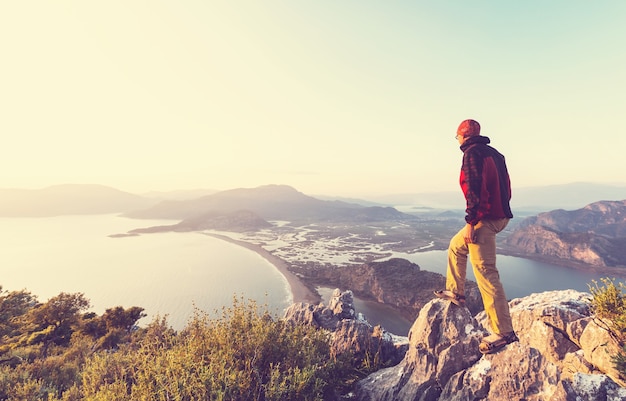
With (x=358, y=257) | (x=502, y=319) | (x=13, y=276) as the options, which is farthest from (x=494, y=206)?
(x=13, y=276)

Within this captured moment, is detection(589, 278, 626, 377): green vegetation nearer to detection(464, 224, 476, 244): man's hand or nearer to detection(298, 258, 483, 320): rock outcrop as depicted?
detection(464, 224, 476, 244): man's hand

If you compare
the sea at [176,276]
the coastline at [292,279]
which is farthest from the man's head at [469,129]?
the coastline at [292,279]

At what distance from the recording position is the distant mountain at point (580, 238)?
92.4 meters

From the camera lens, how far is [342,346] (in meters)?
10.7

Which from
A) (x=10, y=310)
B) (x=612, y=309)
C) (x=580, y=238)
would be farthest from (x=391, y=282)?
(x=580, y=238)

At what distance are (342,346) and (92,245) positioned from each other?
144185 mm

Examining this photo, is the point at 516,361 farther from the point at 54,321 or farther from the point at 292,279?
the point at 292,279

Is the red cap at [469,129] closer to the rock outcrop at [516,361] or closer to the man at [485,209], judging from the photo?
the man at [485,209]

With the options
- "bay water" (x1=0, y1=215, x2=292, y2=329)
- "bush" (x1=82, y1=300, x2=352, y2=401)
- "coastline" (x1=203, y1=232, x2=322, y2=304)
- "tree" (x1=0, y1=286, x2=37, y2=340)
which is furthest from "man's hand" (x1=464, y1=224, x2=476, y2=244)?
"coastline" (x1=203, y1=232, x2=322, y2=304)

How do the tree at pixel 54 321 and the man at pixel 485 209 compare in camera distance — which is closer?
the man at pixel 485 209

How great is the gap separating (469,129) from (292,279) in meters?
66.4

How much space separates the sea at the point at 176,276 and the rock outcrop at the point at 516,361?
3616 cm

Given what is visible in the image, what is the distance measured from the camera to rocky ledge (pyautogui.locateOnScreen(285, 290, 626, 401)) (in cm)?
522

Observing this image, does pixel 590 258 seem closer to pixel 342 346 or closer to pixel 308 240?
pixel 308 240
